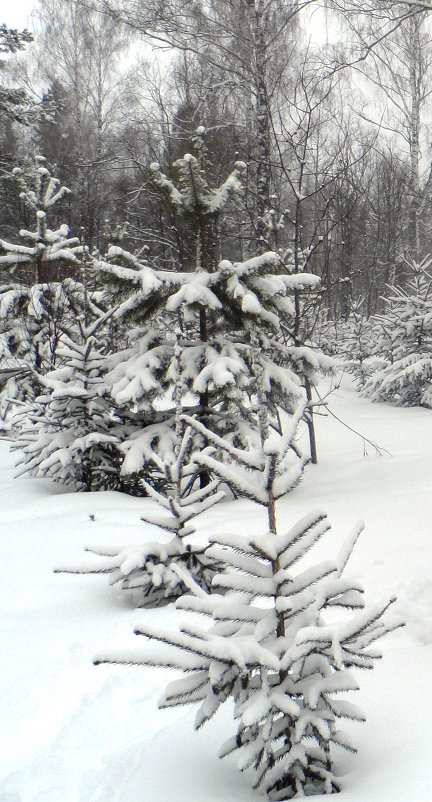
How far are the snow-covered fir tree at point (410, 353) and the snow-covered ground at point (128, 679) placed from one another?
6737 mm

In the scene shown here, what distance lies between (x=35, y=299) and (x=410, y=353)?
7733 mm

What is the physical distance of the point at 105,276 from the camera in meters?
6.16

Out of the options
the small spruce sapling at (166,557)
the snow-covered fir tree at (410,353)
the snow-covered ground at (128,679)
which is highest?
the snow-covered fir tree at (410,353)

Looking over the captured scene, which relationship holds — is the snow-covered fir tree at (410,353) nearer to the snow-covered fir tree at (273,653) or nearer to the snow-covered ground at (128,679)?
the snow-covered ground at (128,679)

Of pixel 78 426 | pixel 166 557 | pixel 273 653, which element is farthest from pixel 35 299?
pixel 273 653

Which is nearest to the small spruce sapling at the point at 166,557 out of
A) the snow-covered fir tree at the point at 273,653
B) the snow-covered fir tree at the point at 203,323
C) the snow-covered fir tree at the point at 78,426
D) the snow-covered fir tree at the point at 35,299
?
the snow-covered fir tree at the point at 273,653

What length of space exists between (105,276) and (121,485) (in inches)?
96.2

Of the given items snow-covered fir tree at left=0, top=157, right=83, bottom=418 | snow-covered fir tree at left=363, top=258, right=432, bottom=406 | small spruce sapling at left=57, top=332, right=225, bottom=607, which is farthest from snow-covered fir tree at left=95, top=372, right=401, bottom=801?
snow-covered fir tree at left=363, top=258, right=432, bottom=406

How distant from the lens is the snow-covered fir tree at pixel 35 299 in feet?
31.1

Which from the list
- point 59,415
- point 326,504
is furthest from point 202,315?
point 326,504

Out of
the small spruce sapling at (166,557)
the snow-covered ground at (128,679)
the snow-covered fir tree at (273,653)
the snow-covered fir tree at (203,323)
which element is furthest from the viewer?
the snow-covered fir tree at (203,323)

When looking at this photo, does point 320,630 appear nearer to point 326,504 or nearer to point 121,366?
point 326,504

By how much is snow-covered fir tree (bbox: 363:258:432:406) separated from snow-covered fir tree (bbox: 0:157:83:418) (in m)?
6.47

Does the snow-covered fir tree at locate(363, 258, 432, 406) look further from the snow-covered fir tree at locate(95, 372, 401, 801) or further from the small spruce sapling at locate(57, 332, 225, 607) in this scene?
the snow-covered fir tree at locate(95, 372, 401, 801)
